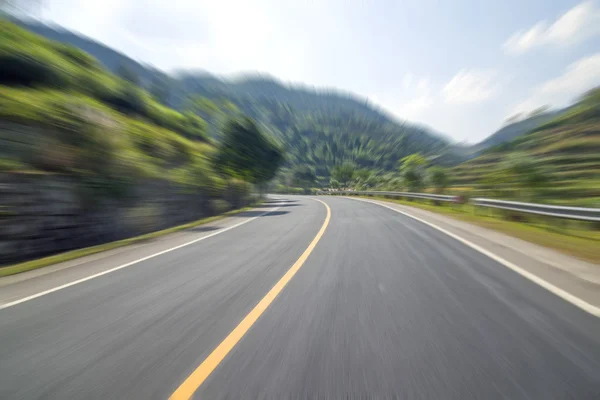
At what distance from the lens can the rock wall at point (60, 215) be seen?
7547 mm

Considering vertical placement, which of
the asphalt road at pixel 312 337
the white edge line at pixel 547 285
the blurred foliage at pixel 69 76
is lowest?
the white edge line at pixel 547 285

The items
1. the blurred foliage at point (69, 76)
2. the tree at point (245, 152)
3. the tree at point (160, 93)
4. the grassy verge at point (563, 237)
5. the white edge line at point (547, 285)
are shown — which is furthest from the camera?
the tree at point (160, 93)

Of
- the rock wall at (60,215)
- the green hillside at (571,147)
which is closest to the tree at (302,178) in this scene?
the green hillside at (571,147)

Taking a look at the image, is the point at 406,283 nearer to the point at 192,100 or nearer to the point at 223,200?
the point at 223,200

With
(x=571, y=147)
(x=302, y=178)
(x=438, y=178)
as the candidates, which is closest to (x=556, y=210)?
(x=438, y=178)

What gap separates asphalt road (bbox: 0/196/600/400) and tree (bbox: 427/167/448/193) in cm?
2666

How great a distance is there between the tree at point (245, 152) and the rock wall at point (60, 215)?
15.2 meters

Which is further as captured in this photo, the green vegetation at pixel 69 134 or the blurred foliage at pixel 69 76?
the blurred foliage at pixel 69 76

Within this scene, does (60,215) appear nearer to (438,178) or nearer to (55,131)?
(55,131)

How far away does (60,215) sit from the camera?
8844mm

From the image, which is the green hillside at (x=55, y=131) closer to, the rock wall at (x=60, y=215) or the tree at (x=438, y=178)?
the rock wall at (x=60, y=215)

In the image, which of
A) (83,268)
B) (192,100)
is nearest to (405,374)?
(83,268)

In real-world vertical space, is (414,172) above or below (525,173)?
above

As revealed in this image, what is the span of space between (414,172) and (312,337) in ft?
109
